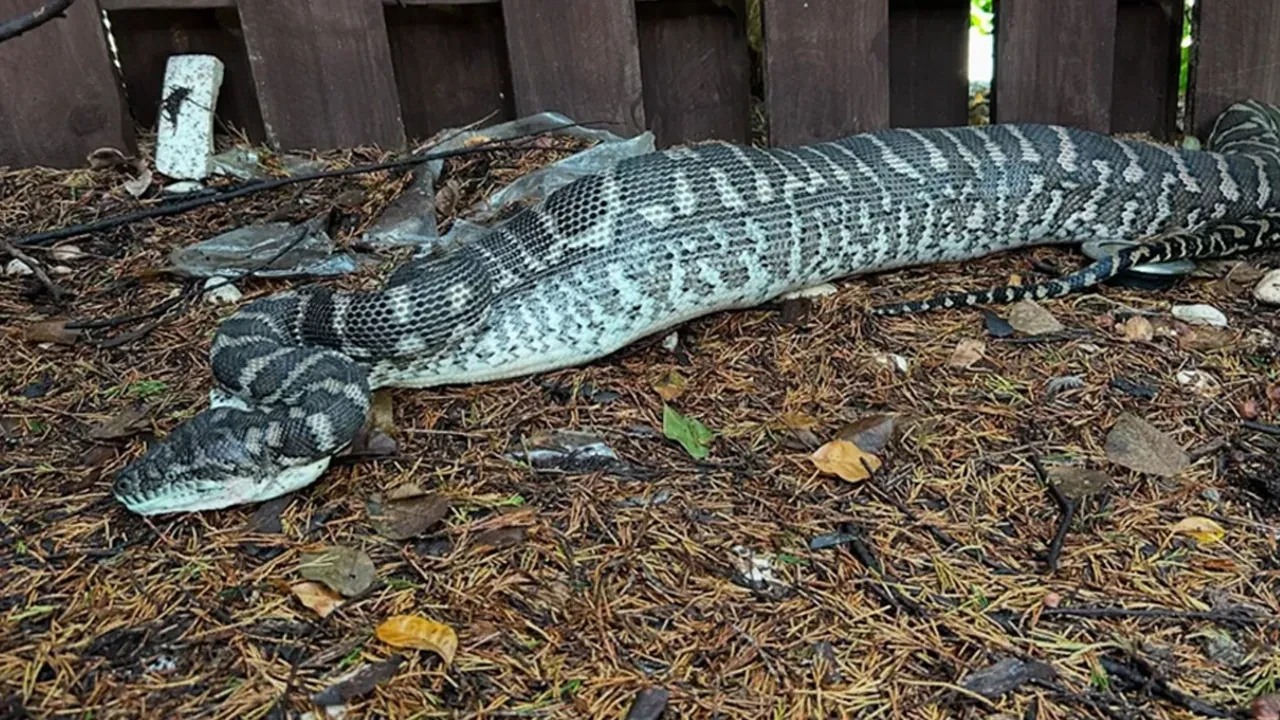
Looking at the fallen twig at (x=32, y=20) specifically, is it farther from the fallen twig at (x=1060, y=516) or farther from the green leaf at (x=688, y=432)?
the fallen twig at (x=1060, y=516)

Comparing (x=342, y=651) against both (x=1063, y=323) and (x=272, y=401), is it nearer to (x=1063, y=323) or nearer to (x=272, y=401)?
(x=272, y=401)

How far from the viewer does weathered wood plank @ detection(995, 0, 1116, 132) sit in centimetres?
552

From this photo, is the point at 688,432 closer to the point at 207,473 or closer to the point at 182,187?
the point at 207,473

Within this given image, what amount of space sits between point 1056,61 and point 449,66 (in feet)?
10.6

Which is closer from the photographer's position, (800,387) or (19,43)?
(800,387)

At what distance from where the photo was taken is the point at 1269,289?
4.51 m

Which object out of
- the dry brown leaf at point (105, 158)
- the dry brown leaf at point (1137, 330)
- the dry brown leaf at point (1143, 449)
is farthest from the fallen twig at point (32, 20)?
the dry brown leaf at point (1137, 330)

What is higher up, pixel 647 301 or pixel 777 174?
pixel 777 174

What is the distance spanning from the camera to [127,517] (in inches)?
130

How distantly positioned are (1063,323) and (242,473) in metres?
3.32

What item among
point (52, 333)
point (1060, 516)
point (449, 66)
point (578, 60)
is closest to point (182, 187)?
point (52, 333)

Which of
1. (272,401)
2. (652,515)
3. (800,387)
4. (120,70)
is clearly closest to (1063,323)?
(800,387)

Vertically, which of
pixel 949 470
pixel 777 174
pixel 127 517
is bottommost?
pixel 949 470

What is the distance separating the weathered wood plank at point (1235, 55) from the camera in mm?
5680
